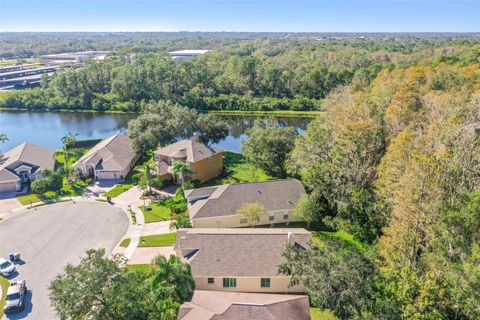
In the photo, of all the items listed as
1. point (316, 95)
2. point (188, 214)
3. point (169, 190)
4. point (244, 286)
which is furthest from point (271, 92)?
point (244, 286)

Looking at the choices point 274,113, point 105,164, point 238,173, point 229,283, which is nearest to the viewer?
point 229,283

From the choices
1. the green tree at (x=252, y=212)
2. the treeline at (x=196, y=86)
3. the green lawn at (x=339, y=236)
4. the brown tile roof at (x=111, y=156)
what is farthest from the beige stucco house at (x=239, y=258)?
the treeline at (x=196, y=86)

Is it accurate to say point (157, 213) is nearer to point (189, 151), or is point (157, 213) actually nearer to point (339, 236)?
point (189, 151)

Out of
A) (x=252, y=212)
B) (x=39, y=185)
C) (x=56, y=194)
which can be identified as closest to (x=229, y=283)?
(x=252, y=212)

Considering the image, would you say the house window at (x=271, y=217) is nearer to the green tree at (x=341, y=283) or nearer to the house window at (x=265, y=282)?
the house window at (x=265, y=282)

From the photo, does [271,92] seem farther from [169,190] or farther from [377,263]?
[377,263]

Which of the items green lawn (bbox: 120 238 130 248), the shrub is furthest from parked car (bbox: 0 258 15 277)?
the shrub

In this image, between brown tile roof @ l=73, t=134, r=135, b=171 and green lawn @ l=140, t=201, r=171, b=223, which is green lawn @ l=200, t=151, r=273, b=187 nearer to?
green lawn @ l=140, t=201, r=171, b=223
